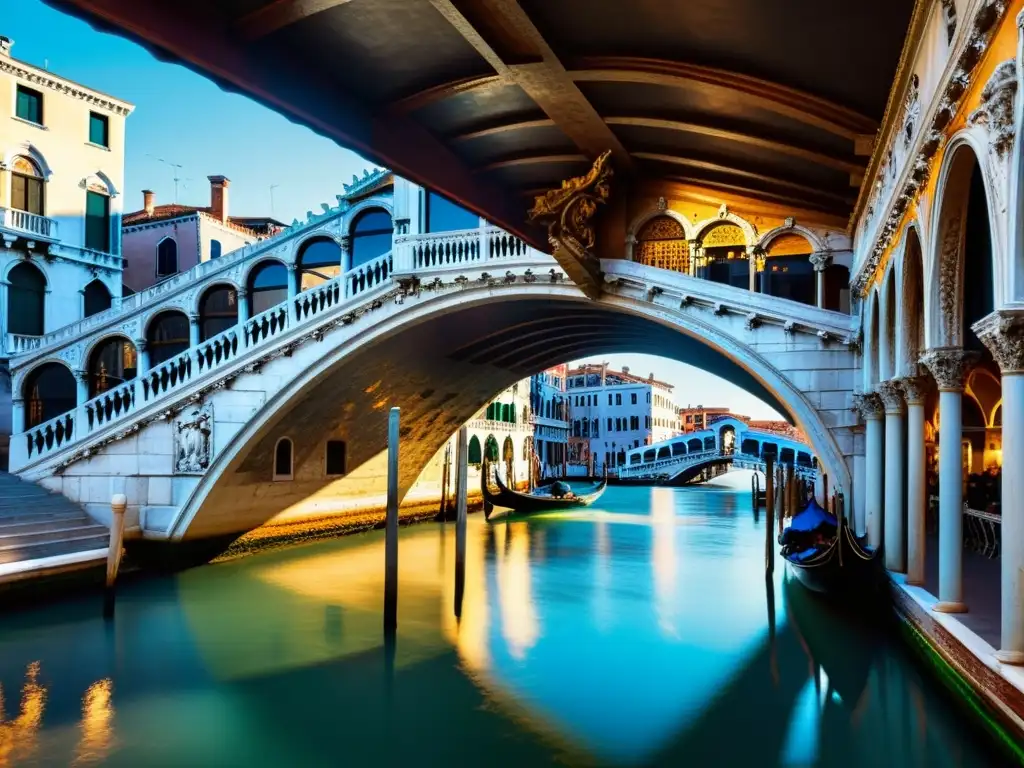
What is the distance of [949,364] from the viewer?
11.6 ft

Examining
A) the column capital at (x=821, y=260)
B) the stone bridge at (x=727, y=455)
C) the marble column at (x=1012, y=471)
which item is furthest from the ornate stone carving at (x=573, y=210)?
the stone bridge at (x=727, y=455)

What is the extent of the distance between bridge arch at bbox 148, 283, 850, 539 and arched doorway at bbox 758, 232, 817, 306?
0.79 meters

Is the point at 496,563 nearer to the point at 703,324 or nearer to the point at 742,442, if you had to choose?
the point at 703,324

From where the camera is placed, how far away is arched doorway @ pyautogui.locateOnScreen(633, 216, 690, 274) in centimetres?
732

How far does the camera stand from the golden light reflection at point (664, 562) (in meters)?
6.48

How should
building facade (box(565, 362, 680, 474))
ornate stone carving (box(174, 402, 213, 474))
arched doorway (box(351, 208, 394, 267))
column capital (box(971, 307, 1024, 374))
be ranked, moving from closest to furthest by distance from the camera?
column capital (box(971, 307, 1024, 374)) < ornate stone carving (box(174, 402, 213, 474)) < arched doorway (box(351, 208, 394, 267)) < building facade (box(565, 362, 680, 474))

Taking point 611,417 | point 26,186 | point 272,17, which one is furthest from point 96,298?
point 611,417

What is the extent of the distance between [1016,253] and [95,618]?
248 inches

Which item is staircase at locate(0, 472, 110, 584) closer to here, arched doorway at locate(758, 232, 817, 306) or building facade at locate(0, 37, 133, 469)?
building facade at locate(0, 37, 133, 469)

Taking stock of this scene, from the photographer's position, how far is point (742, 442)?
2633 cm

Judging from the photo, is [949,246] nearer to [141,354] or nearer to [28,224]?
[141,354]

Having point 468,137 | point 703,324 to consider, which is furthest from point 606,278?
point 468,137

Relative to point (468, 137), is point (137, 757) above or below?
below

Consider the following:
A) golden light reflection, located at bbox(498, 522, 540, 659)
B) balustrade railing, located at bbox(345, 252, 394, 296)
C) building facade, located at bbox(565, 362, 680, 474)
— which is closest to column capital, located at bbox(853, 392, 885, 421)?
golden light reflection, located at bbox(498, 522, 540, 659)
